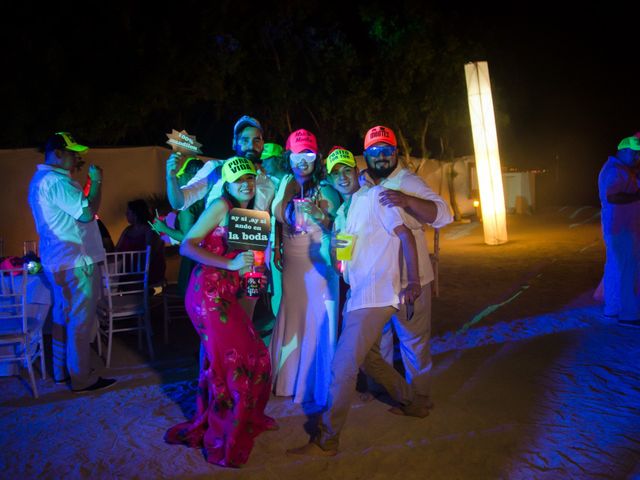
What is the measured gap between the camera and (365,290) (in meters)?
3.84

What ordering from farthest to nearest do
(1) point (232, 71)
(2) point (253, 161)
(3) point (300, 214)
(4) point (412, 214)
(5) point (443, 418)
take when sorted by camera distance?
(1) point (232, 71), (2) point (253, 161), (3) point (300, 214), (5) point (443, 418), (4) point (412, 214)

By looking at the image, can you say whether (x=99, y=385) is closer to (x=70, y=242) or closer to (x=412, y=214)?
(x=70, y=242)

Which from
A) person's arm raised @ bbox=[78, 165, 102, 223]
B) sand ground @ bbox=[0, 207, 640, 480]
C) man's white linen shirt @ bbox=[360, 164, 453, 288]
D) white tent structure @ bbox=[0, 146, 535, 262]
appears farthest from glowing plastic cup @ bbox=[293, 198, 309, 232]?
white tent structure @ bbox=[0, 146, 535, 262]

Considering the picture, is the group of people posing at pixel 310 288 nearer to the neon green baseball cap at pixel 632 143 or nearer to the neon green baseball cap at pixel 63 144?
the neon green baseball cap at pixel 63 144

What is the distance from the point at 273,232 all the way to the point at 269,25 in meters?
17.4

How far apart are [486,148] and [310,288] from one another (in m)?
11.4

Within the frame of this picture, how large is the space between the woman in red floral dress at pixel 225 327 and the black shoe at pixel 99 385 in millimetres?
1852

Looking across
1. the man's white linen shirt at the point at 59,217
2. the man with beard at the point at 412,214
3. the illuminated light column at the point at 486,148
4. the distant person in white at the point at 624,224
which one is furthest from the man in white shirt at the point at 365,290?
the illuminated light column at the point at 486,148

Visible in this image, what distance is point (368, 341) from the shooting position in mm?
3803

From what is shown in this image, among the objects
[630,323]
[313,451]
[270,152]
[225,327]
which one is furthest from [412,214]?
[630,323]

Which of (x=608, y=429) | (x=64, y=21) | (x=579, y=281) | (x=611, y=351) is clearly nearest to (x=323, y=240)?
(x=608, y=429)

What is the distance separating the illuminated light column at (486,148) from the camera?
48.6 feet

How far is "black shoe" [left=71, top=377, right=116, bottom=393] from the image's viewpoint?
17.2 feet

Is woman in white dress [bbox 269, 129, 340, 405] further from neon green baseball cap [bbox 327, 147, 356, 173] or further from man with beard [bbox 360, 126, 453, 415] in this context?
man with beard [bbox 360, 126, 453, 415]
